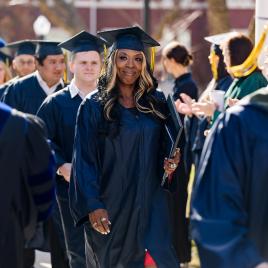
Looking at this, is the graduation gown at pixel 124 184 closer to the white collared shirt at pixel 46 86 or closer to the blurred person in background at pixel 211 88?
the blurred person in background at pixel 211 88

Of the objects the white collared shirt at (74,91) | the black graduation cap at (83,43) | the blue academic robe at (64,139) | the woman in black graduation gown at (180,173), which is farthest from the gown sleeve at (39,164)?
the woman in black graduation gown at (180,173)

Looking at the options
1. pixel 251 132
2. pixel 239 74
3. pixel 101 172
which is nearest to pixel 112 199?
pixel 101 172

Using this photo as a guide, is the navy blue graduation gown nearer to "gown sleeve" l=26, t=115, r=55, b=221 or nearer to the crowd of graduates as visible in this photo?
the crowd of graduates

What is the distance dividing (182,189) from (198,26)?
24.5 meters

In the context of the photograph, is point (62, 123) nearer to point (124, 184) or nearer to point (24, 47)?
point (124, 184)

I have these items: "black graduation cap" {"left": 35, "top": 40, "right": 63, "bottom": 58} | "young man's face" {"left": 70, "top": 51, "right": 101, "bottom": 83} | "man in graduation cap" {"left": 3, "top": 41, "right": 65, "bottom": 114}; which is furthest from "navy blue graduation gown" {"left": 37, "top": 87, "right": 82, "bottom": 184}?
"black graduation cap" {"left": 35, "top": 40, "right": 63, "bottom": 58}

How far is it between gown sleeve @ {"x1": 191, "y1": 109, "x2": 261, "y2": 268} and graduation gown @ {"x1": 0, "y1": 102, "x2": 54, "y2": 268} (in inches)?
32.7

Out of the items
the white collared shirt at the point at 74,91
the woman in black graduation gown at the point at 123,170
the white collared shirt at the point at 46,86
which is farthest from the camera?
the white collared shirt at the point at 46,86

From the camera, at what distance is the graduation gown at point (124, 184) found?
6508mm

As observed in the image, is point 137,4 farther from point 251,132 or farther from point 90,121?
point 251,132

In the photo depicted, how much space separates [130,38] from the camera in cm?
687

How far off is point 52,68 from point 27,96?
347 millimetres

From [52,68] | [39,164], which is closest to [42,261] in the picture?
[52,68]

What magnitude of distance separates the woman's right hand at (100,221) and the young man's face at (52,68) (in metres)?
3.07
